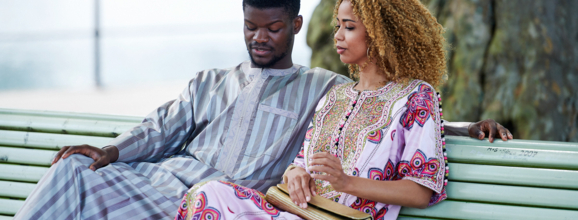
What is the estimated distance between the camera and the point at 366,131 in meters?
2.28

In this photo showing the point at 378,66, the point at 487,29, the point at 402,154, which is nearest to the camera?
the point at 402,154

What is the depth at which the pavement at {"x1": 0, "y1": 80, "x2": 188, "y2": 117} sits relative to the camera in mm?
10828

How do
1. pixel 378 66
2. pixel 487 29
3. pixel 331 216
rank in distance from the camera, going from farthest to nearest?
pixel 487 29 < pixel 378 66 < pixel 331 216

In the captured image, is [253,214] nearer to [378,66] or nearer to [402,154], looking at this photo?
[402,154]

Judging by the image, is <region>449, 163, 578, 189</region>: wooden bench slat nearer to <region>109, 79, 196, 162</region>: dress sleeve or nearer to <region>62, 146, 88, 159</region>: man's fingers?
<region>109, 79, 196, 162</region>: dress sleeve

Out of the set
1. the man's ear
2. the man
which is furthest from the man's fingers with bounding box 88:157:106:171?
the man's ear

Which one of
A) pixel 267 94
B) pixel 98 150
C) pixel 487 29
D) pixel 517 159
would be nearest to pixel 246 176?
pixel 267 94

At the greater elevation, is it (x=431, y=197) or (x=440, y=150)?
(x=440, y=150)

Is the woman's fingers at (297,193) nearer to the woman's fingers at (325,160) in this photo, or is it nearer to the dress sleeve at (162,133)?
the woman's fingers at (325,160)

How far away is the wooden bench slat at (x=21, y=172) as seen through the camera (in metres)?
3.03

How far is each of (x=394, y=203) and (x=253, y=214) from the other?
0.55m

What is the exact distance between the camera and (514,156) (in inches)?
97.9

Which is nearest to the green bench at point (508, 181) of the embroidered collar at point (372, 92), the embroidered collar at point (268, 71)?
the embroidered collar at point (372, 92)

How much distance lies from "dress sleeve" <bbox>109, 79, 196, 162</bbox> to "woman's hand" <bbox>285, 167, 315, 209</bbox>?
971 mm
